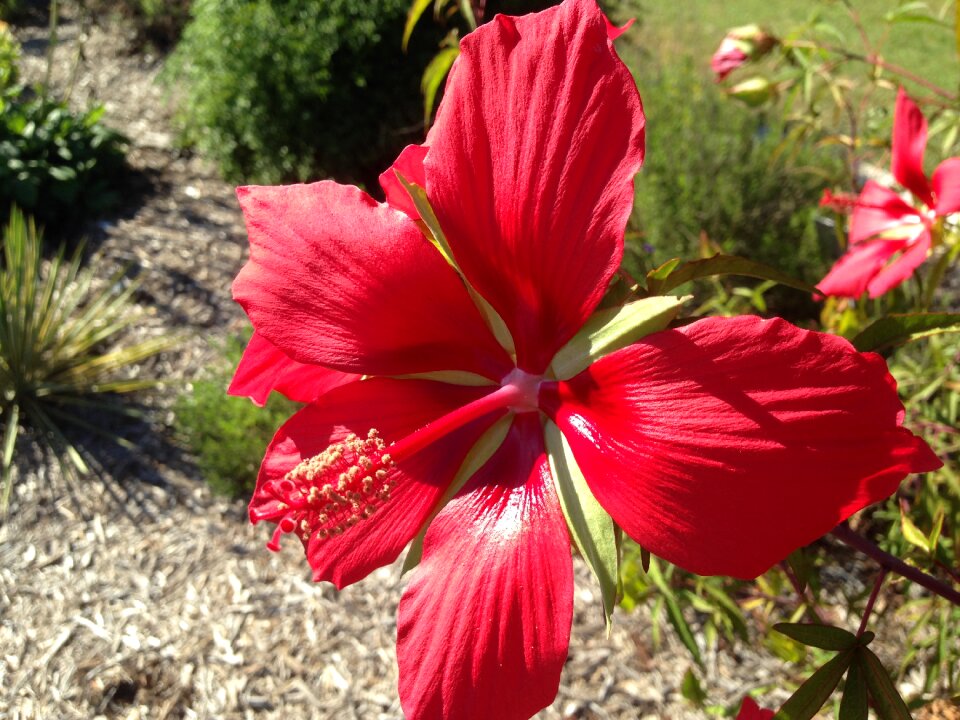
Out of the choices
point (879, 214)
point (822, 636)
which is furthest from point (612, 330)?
point (879, 214)

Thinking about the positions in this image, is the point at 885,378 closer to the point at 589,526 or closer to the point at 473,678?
the point at 589,526

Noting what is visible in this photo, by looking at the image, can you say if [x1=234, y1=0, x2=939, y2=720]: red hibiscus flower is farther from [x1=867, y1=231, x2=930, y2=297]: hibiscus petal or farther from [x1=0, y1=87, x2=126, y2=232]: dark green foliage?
[x1=0, y1=87, x2=126, y2=232]: dark green foliage

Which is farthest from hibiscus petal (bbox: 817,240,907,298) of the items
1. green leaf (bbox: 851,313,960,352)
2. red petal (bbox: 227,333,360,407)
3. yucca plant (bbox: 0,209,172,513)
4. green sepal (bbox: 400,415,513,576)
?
yucca plant (bbox: 0,209,172,513)

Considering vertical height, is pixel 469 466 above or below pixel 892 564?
above

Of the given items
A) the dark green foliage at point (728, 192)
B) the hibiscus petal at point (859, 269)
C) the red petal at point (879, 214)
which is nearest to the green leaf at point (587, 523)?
the hibiscus petal at point (859, 269)

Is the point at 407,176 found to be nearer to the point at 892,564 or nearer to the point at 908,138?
the point at 892,564

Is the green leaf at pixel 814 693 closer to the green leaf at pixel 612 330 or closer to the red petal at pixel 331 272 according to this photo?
the green leaf at pixel 612 330
